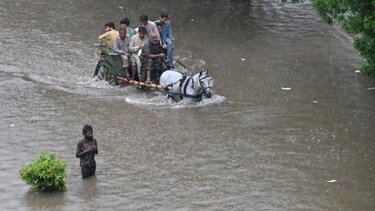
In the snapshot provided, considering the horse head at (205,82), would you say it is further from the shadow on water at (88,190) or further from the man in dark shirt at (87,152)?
the shadow on water at (88,190)

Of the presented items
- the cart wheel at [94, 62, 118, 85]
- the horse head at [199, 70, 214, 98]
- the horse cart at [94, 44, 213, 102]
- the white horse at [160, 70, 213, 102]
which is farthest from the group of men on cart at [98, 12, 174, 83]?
the horse head at [199, 70, 214, 98]

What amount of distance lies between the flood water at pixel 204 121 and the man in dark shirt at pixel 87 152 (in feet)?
0.62

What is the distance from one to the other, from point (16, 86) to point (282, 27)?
9.58 meters

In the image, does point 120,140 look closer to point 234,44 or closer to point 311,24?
point 234,44

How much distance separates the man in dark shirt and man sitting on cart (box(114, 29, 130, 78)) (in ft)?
16.1

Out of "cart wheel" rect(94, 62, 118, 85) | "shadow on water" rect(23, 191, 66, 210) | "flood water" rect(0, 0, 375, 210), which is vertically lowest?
"shadow on water" rect(23, 191, 66, 210)

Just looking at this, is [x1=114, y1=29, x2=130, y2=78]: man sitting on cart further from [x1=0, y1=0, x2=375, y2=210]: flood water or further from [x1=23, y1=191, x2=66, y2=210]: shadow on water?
[x1=23, y1=191, x2=66, y2=210]: shadow on water

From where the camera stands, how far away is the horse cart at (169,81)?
1611 centimetres

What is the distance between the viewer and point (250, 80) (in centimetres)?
1839

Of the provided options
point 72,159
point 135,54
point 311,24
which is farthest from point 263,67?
point 72,159

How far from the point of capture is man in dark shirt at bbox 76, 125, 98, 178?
12.4 meters

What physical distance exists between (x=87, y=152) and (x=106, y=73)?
18.4 feet

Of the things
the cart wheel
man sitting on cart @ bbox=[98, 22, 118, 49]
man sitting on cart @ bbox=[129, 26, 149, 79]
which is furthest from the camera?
man sitting on cart @ bbox=[98, 22, 118, 49]

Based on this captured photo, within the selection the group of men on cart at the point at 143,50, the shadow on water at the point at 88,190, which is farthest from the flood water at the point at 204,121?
the group of men on cart at the point at 143,50
